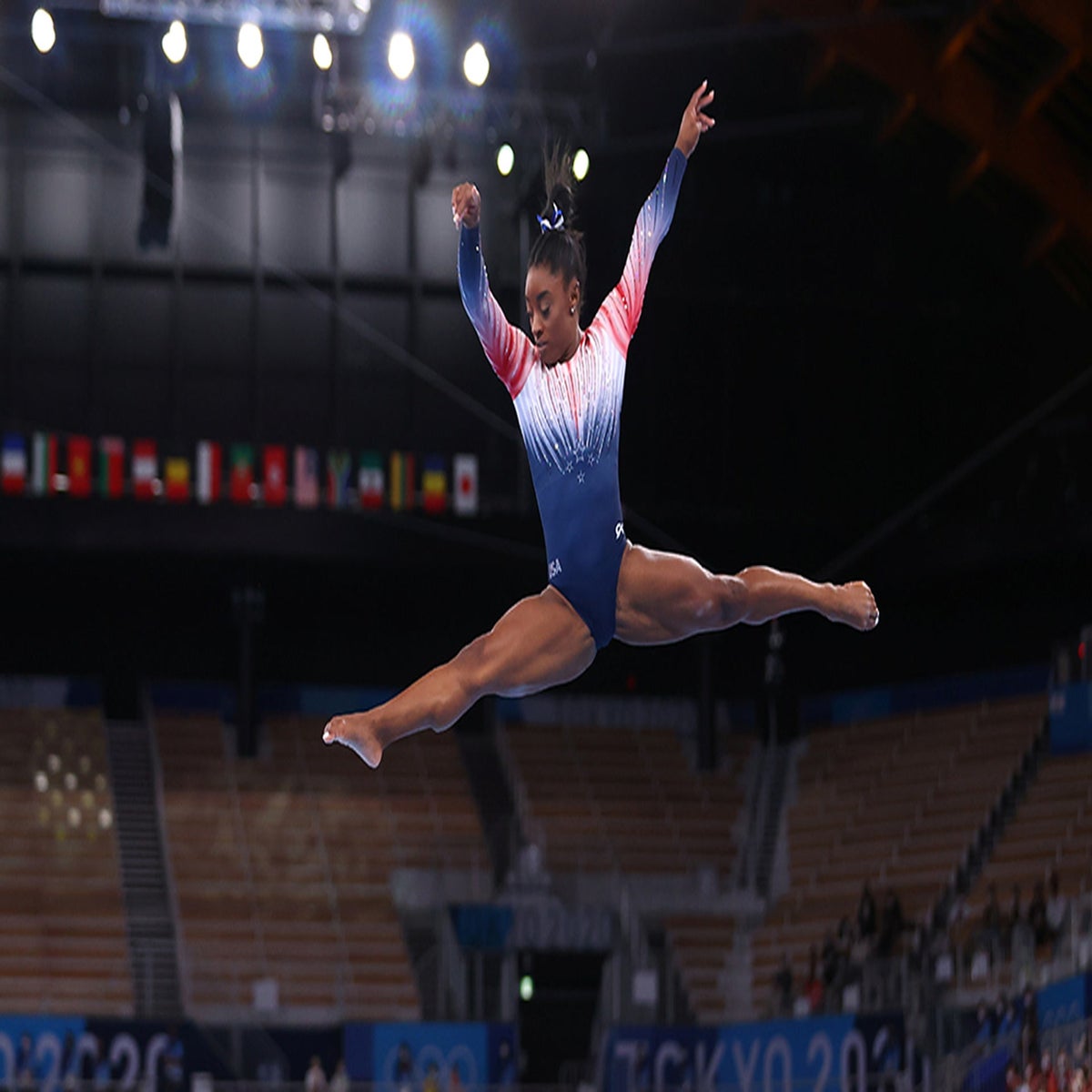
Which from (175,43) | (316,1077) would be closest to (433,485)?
(175,43)

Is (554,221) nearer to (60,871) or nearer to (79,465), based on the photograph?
(60,871)

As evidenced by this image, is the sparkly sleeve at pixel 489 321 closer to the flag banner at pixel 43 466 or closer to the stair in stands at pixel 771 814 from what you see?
the flag banner at pixel 43 466

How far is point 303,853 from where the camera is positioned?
80.6 ft

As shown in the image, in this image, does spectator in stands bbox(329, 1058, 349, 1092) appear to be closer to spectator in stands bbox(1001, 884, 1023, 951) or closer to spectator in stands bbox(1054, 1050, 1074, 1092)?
spectator in stands bbox(1001, 884, 1023, 951)

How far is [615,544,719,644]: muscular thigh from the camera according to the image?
712 centimetres

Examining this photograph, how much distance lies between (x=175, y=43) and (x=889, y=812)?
485 inches

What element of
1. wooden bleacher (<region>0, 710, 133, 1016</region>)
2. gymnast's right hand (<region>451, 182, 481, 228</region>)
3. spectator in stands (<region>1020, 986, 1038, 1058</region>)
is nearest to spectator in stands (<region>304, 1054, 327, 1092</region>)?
wooden bleacher (<region>0, 710, 133, 1016</region>)

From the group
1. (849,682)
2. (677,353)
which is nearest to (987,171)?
(677,353)

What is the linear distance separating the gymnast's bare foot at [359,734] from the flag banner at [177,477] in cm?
1868

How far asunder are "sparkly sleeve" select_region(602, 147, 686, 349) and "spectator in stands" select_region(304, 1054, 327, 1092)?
13.2 metres

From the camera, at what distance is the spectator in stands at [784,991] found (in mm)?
21656

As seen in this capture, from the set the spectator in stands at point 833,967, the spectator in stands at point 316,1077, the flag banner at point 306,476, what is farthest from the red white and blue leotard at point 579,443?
the flag banner at point 306,476

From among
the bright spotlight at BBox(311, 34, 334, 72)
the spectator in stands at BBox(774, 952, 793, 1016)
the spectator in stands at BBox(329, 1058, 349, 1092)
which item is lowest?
the spectator in stands at BBox(329, 1058, 349, 1092)

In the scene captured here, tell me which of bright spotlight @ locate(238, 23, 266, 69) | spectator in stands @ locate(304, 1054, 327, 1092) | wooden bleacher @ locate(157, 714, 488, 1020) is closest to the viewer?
spectator in stands @ locate(304, 1054, 327, 1092)
